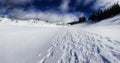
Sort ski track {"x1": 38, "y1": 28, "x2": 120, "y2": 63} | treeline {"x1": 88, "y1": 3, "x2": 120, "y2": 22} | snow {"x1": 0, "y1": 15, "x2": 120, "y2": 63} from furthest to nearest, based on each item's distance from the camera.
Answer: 1. treeline {"x1": 88, "y1": 3, "x2": 120, "y2": 22}
2. snow {"x1": 0, "y1": 15, "x2": 120, "y2": 63}
3. ski track {"x1": 38, "y1": 28, "x2": 120, "y2": 63}

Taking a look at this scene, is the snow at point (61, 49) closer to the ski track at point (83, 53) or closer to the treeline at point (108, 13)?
the ski track at point (83, 53)

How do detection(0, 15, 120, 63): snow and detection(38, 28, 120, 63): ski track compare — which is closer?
detection(38, 28, 120, 63): ski track

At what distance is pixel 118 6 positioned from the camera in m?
68.4

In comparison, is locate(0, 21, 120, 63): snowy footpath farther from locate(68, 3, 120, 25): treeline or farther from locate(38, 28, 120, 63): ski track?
locate(68, 3, 120, 25): treeline

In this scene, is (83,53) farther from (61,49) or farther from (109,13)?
(109,13)

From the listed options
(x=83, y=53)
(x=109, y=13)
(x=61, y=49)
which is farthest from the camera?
(x=109, y=13)

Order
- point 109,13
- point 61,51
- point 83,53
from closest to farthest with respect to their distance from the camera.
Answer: point 83,53 → point 61,51 → point 109,13

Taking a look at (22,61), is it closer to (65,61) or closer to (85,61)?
(65,61)

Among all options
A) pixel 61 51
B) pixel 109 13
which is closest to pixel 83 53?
pixel 61 51

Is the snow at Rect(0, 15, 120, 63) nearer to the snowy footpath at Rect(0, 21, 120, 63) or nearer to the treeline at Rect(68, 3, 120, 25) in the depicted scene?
the snowy footpath at Rect(0, 21, 120, 63)

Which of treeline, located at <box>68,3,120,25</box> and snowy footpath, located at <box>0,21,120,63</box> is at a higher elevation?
treeline, located at <box>68,3,120,25</box>

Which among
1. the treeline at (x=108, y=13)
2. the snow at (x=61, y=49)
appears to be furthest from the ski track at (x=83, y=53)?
the treeline at (x=108, y=13)

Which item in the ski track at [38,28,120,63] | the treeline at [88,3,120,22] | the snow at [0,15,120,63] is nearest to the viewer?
the ski track at [38,28,120,63]

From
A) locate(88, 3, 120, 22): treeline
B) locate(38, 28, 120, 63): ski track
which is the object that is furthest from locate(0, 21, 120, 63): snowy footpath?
locate(88, 3, 120, 22): treeline
